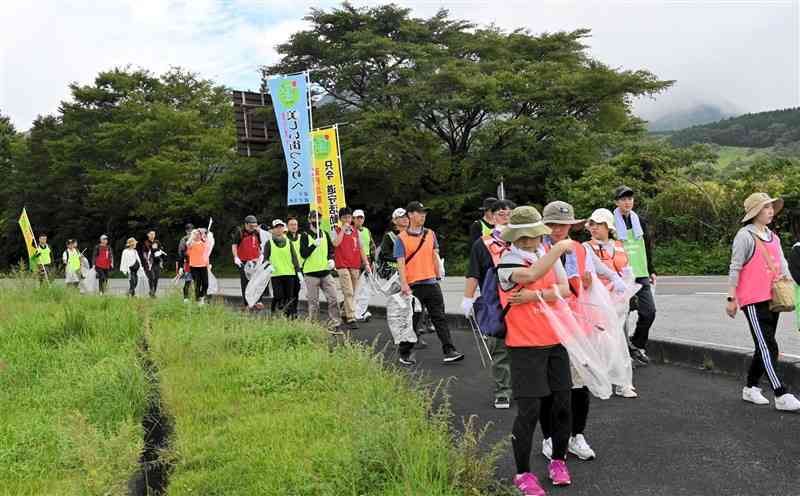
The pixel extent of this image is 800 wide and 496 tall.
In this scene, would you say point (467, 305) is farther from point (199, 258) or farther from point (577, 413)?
point (199, 258)

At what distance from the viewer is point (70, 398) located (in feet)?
20.8

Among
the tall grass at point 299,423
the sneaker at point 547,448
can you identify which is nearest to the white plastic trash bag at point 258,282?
the tall grass at point 299,423

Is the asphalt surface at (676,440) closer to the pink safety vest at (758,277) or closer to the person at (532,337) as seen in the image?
the person at (532,337)

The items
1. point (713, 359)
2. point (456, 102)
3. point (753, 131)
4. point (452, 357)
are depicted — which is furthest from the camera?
point (753, 131)

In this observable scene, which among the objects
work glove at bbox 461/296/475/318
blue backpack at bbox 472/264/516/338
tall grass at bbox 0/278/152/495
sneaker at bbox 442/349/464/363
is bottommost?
sneaker at bbox 442/349/464/363

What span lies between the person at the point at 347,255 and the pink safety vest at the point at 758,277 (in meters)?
6.03

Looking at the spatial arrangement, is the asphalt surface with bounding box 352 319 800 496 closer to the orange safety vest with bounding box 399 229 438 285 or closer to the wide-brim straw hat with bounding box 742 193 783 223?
the orange safety vest with bounding box 399 229 438 285

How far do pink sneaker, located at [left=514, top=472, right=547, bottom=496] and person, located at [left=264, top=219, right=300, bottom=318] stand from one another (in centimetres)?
684

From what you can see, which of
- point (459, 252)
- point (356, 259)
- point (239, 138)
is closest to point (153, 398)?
point (356, 259)

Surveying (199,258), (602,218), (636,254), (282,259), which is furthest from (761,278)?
(199,258)

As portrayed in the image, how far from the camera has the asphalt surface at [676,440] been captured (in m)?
4.07

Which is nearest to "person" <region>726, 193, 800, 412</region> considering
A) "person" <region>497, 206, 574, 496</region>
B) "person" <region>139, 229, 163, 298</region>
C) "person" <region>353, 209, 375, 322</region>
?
"person" <region>497, 206, 574, 496</region>

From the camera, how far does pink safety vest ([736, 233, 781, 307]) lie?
5426 millimetres

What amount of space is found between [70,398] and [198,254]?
7.10m
